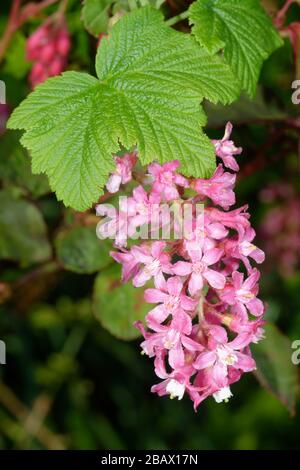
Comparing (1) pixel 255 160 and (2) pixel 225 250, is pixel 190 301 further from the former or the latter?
(1) pixel 255 160

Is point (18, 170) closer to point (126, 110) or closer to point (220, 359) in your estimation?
point (126, 110)

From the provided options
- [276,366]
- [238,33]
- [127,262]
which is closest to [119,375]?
[276,366]

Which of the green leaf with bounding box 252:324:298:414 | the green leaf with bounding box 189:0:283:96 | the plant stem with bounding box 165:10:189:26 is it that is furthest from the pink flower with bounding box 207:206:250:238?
the green leaf with bounding box 252:324:298:414

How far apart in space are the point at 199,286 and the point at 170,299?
5 cm

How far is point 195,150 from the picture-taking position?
117 centimetres

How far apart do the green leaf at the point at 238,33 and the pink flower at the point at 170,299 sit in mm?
340

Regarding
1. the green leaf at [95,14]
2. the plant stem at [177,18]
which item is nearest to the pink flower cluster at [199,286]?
the plant stem at [177,18]

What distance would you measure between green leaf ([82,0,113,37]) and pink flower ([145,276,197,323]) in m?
0.51

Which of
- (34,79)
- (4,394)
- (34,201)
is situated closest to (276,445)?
(4,394)

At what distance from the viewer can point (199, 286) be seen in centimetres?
118

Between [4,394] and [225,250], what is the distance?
1.38 meters

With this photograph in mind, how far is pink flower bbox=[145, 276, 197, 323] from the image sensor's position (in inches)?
46.0

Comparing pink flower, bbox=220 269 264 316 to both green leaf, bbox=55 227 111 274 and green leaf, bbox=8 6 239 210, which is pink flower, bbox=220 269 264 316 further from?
green leaf, bbox=55 227 111 274

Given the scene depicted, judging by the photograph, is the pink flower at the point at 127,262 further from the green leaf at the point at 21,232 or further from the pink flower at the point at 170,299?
the green leaf at the point at 21,232
